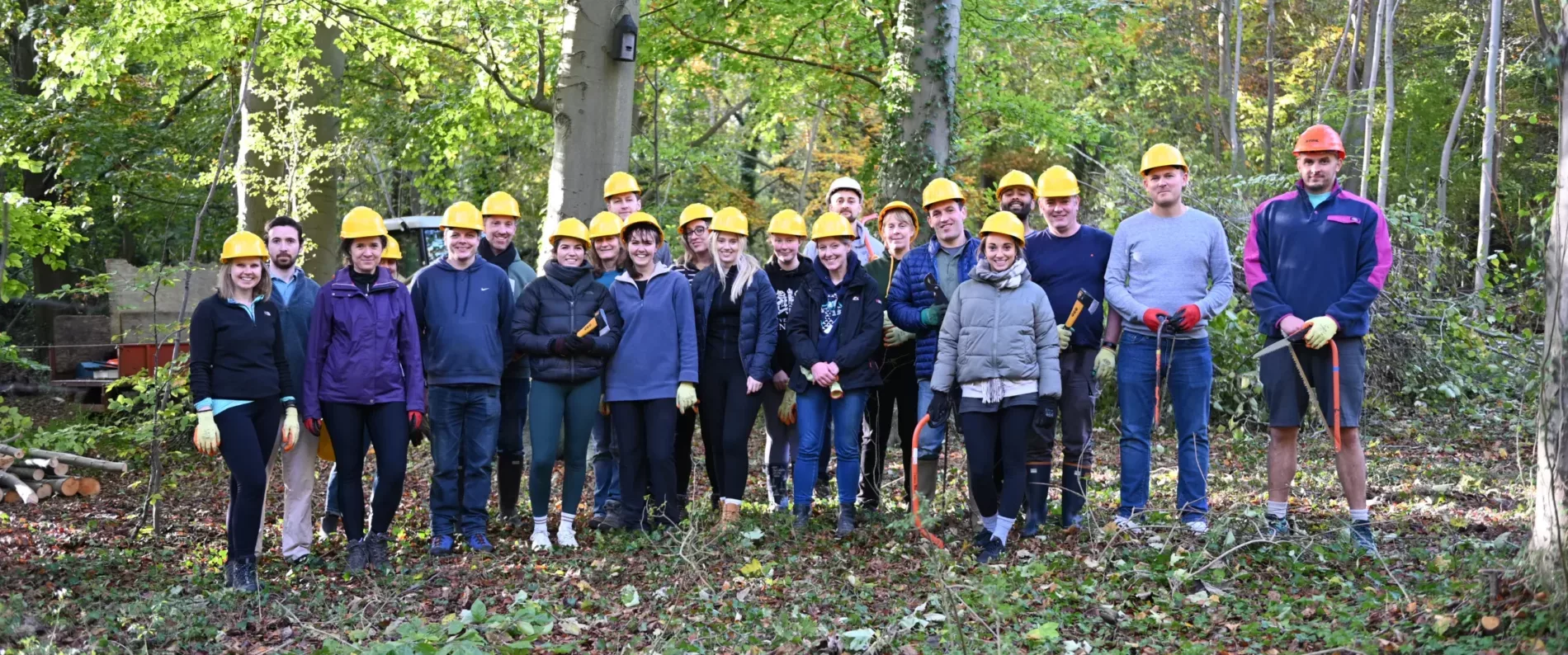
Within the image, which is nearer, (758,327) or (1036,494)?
(1036,494)

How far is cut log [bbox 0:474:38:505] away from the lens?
10.2m

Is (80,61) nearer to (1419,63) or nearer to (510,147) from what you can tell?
(510,147)

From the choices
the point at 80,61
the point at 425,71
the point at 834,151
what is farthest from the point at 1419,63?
the point at 80,61

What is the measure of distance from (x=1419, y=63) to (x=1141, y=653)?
24.8 meters

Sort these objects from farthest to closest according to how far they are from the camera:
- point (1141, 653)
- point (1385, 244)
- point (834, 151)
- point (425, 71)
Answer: point (834, 151)
point (425, 71)
point (1385, 244)
point (1141, 653)

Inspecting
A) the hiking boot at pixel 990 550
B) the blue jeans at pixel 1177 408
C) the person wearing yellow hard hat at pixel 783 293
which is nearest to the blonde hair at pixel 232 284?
the person wearing yellow hard hat at pixel 783 293

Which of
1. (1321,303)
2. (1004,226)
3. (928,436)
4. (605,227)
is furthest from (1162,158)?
(605,227)

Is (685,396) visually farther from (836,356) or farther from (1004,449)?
(1004,449)

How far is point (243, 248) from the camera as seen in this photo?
6.49m

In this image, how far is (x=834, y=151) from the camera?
25.1 metres

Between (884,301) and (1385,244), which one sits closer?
(1385,244)

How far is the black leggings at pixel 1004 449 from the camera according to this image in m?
6.51

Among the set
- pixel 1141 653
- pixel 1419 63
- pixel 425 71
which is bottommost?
pixel 1141 653

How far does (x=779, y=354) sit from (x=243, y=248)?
303 cm
